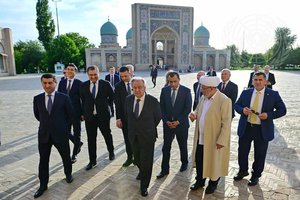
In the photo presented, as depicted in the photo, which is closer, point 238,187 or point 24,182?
point 238,187

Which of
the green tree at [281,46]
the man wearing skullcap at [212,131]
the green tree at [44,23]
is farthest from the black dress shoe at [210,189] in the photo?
the green tree at [281,46]

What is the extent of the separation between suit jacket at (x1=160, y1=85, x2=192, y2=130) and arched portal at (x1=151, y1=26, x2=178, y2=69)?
4049 cm

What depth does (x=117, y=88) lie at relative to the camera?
4.28m

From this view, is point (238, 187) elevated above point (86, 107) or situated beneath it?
situated beneath

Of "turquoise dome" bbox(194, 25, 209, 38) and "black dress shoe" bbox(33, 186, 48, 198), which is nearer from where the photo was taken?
"black dress shoe" bbox(33, 186, 48, 198)

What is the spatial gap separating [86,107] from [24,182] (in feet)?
4.74

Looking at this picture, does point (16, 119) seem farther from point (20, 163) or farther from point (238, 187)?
point (238, 187)

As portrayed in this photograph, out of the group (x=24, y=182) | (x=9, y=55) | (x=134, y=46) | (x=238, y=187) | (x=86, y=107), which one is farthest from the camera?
(x=134, y=46)

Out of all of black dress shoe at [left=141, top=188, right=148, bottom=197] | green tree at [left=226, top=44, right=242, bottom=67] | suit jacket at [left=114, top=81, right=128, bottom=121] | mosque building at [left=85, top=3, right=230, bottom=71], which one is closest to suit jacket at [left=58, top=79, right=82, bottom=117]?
suit jacket at [left=114, top=81, right=128, bottom=121]

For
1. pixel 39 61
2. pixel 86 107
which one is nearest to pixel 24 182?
pixel 86 107

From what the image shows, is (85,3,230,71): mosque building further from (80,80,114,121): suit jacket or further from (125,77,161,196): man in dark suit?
(125,77,161,196): man in dark suit

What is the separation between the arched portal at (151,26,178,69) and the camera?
44.6 meters

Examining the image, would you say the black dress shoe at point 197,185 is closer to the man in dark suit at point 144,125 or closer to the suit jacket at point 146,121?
the man in dark suit at point 144,125

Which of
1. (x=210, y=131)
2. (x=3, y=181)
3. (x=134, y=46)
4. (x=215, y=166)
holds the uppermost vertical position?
(x=134, y=46)
